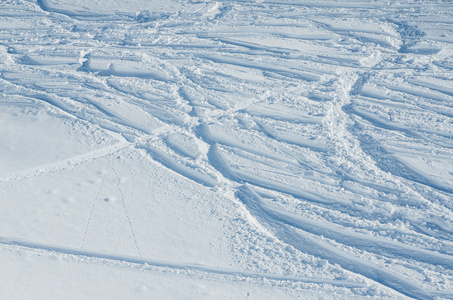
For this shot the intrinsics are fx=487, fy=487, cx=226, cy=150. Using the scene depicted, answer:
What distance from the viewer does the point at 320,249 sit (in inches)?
94.7

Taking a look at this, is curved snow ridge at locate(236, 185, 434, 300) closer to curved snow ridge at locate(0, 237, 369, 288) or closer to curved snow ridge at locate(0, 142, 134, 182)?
curved snow ridge at locate(0, 237, 369, 288)

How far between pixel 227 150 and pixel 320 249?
88 cm

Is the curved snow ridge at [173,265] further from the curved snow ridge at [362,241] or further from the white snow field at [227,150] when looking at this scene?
the curved snow ridge at [362,241]

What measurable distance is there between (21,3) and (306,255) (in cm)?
369

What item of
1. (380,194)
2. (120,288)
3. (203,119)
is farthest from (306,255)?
(203,119)

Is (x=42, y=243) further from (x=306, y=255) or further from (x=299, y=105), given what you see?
(x=299, y=105)

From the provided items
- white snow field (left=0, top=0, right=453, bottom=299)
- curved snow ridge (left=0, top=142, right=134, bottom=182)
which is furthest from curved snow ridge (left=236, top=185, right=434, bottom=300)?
curved snow ridge (left=0, top=142, right=134, bottom=182)

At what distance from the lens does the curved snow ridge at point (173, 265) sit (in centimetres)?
226

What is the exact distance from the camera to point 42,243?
7.88 feet

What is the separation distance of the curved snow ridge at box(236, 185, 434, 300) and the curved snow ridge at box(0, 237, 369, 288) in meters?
0.10

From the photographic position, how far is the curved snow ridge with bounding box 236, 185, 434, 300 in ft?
7.34

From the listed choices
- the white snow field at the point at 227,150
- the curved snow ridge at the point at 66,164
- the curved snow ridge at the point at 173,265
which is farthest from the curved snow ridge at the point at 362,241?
the curved snow ridge at the point at 66,164

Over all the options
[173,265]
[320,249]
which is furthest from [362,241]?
[173,265]

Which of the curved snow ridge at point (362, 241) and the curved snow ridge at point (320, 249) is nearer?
the curved snow ridge at point (320, 249)
